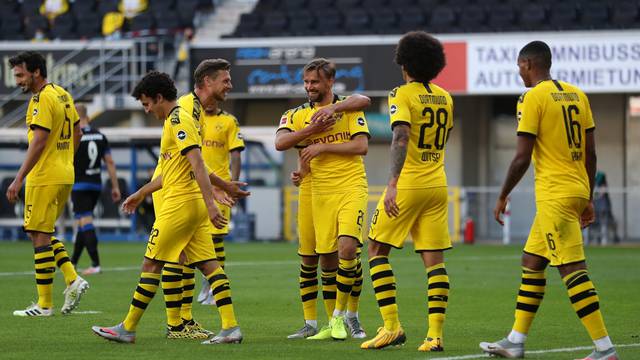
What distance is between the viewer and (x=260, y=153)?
31.9 metres

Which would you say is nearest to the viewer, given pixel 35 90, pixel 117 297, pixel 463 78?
pixel 35 90

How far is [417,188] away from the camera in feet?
29.9

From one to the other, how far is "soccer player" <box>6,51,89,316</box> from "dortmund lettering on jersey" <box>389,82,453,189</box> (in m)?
3.90

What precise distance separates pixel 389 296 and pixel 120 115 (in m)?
25.2

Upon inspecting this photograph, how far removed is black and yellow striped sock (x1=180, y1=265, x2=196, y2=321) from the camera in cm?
1048

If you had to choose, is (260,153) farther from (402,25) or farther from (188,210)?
(188,210)

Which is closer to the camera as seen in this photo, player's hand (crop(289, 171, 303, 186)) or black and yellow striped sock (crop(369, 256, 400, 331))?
black and yellow striped sock (crop(369, 256, 400, 331))

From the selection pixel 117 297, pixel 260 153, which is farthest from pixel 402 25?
pixel 117 297

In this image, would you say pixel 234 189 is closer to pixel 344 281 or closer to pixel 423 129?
pixel 344 281

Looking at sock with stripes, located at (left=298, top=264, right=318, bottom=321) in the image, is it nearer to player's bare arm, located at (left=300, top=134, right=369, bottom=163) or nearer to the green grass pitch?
the green grass pitch

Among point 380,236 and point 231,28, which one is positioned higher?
point 231,28

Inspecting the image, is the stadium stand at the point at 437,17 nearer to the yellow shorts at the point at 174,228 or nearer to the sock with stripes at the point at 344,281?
the sock with stripes at the point at 344,281

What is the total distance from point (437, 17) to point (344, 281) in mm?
22862

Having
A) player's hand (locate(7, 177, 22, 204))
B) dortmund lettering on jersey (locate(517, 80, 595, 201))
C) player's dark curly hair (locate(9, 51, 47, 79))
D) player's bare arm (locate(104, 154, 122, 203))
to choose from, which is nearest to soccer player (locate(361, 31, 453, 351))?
dortmund lettering on jersey (locate(517, 80, 595, 201))
